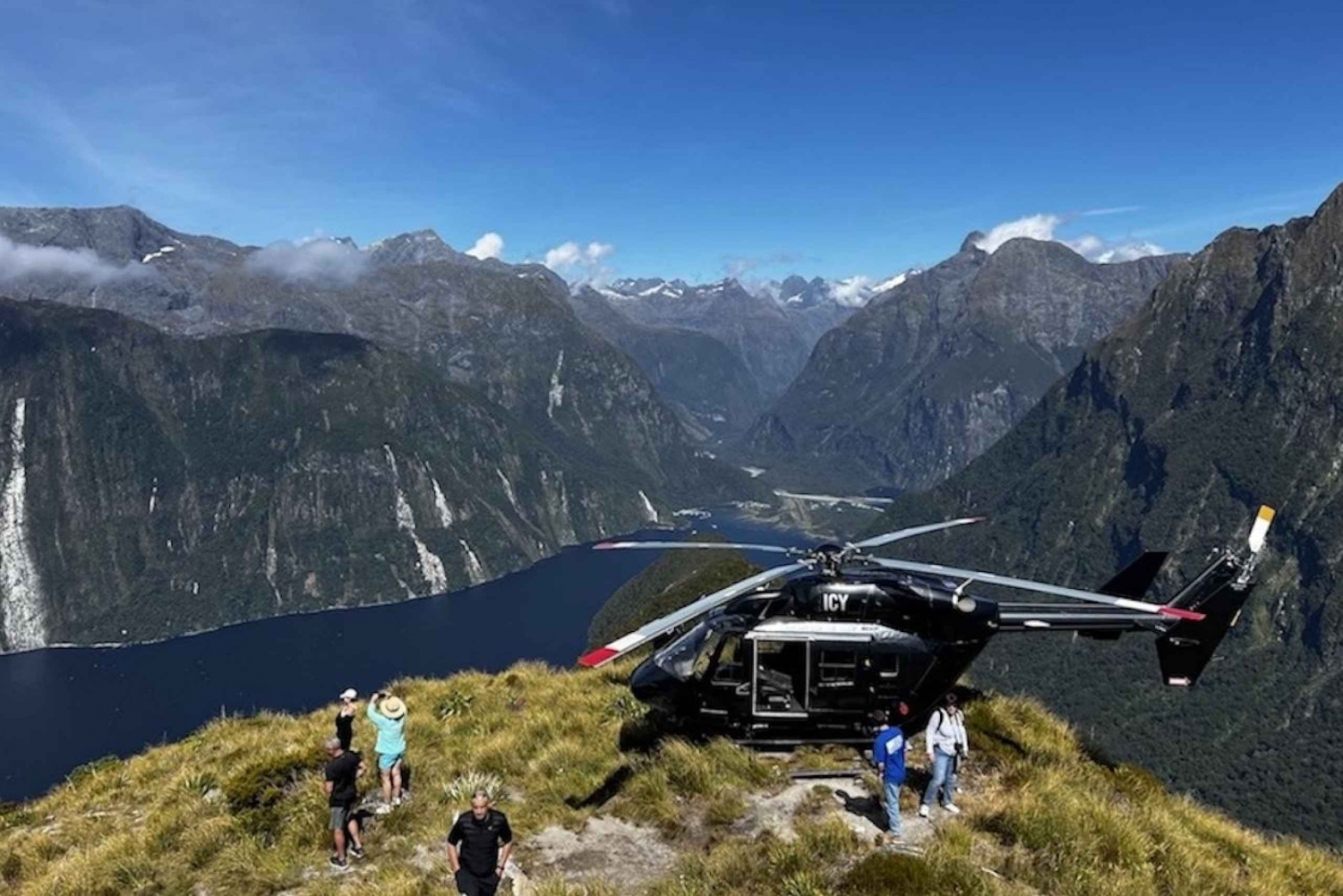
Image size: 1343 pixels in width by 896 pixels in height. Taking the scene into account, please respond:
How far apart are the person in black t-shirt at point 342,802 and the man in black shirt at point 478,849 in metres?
3.33

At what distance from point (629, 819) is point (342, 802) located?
550 cm

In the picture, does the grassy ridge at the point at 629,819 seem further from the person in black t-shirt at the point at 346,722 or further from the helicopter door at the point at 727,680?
the person in black t-shirt at the point at 346,722

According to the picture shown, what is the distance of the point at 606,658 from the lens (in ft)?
41.3

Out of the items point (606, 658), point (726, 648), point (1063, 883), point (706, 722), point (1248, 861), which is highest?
point (606, 658)

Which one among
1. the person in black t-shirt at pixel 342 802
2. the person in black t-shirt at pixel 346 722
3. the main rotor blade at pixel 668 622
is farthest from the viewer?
the person in black t-shirt at pixel 346 722

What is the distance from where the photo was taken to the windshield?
17438 millimetres

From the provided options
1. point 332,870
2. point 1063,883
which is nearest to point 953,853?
point 1063,883

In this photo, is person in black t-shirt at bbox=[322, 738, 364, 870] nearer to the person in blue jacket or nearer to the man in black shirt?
the man in black shirt

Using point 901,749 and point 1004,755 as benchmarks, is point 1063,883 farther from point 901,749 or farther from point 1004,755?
point 1004,755

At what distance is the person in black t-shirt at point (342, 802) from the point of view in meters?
14.6

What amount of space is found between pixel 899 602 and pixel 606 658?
27.5 ft

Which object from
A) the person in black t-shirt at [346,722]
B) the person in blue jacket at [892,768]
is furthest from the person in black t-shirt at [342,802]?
the person in blue jacket at [892,768]

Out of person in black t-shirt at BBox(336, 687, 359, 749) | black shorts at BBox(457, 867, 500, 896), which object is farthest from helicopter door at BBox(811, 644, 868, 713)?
person in black t-shirt at BBox(336, 687, 359, 749)

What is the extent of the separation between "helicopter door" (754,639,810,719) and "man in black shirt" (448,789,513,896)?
6.74 meters
